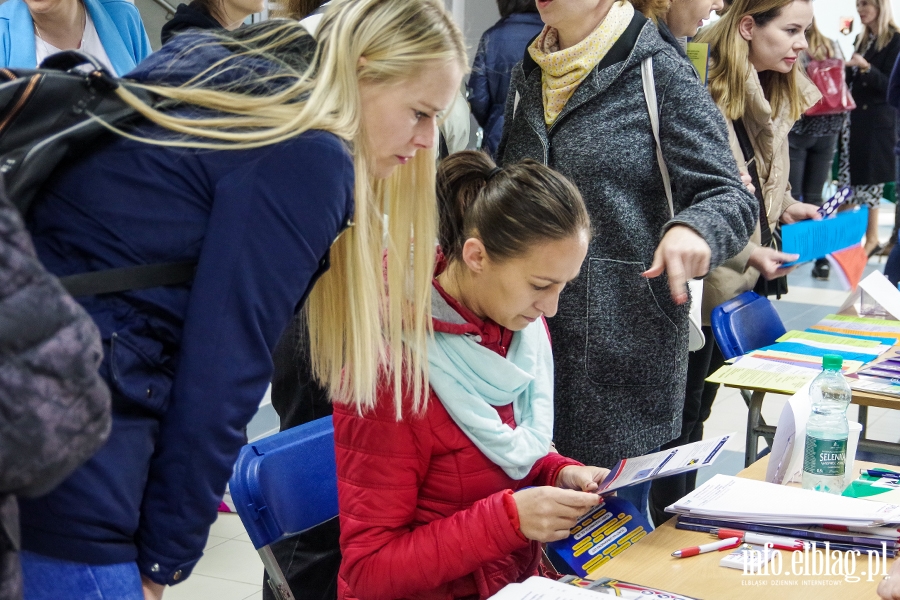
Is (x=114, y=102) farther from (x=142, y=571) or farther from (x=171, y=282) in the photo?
(x=142, y=571)

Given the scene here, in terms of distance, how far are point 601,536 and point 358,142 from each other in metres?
0.73

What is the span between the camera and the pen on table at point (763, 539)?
1.42 metres

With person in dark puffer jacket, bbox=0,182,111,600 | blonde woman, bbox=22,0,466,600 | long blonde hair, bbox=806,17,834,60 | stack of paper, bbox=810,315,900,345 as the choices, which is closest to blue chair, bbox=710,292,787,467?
stack of paper, bbox=810,315,900,345

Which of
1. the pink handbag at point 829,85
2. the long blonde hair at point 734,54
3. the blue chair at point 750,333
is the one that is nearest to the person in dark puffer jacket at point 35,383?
the blue chair at point 750,333

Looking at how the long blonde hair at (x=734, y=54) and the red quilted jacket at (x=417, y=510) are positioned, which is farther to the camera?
the long blonde hair at (x=734, y=54)

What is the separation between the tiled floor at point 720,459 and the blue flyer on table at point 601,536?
1536mm

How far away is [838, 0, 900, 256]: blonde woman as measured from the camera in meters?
7.04

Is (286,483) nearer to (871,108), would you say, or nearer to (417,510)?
(417,510)

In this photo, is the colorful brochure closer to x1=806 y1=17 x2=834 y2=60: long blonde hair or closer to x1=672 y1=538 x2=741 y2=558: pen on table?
x1=672 y1=538 x2=741 y2=558: pen on table

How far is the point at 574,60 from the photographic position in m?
1.98

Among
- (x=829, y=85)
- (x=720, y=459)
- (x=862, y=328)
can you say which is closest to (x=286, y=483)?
(x=862, y=328)

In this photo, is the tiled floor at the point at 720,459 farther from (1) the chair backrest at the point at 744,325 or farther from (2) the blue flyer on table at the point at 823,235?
(2) the blue flyer on table at the point at 823,235

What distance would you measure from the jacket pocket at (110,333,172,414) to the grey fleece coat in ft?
3.80

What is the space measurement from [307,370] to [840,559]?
1152mm
